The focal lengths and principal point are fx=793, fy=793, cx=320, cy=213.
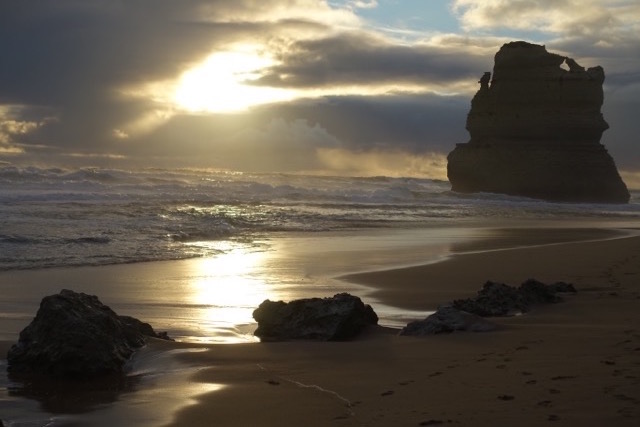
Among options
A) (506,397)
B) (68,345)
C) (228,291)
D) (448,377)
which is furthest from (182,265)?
(506,397)

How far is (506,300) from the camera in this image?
832 centimetres

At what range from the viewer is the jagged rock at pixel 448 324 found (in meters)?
6.88

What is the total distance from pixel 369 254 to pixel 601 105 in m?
53.1

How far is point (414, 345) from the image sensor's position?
21.1 ft

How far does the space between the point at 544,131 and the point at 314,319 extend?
5949cm

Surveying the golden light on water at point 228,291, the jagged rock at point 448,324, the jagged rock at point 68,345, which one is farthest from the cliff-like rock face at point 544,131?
the jagged rock at point 68,345

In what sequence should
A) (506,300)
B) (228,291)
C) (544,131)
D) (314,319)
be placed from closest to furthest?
(314,319), (506,300), (228,291), (544,131)

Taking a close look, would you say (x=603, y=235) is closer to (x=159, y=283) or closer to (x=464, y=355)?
(x=159, y=283)

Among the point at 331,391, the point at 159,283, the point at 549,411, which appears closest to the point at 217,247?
the point at 159,283

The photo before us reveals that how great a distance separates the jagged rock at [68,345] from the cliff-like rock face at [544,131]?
193 ft

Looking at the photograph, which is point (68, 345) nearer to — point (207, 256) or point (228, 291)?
point (228, 291)

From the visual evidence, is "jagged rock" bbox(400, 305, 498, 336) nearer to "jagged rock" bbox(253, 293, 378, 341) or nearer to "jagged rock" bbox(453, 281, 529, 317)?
"jagged rock" bbox(253, 293, 378, 341)

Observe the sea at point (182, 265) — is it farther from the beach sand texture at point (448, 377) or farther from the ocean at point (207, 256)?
the beach sand texture at point (448, 377)

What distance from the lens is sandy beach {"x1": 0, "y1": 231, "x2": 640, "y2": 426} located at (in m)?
4.36
